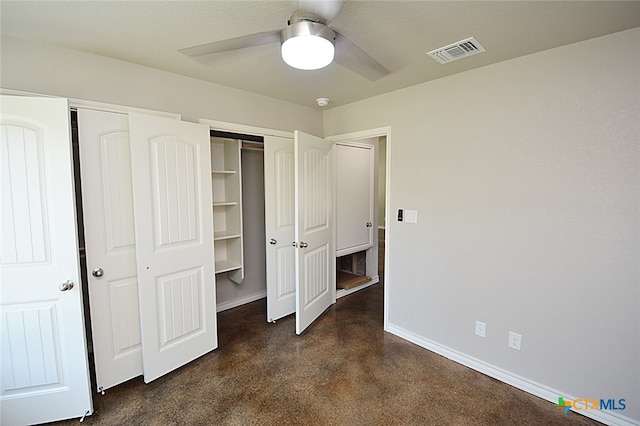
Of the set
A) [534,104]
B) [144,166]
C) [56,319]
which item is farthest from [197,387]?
[534,104]

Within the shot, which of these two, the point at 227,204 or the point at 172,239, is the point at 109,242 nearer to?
the point at 172,239

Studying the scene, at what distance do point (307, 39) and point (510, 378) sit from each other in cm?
269

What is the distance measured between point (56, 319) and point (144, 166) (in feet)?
3.59

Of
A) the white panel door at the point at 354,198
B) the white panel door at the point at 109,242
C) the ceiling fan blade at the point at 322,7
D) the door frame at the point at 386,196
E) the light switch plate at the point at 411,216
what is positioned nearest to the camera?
the ceiling fan blade at the point at 322,7

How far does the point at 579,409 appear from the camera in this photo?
1899mm

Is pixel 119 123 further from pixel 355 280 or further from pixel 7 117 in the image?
pixel 355 280

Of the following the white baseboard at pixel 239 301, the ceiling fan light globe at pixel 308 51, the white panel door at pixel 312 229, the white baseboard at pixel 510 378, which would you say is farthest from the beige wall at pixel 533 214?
the white baseboard at pixel 239 301

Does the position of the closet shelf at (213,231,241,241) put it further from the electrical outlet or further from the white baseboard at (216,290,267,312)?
the electrical outlet

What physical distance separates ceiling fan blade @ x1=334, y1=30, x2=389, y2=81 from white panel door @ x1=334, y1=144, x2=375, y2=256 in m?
1.84

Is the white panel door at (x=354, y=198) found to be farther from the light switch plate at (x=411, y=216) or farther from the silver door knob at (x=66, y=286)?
the silver door knob at (x=66, y=286)

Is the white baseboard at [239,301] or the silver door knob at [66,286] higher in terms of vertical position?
the silver door knob at [66,286]

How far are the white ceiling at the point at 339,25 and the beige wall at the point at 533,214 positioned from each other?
0.27 meters

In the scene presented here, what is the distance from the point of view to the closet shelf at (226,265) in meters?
3.04

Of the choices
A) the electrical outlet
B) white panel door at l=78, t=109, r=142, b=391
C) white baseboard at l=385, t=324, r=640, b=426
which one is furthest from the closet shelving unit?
the electrical outlet
